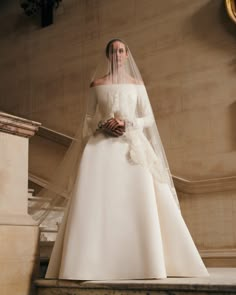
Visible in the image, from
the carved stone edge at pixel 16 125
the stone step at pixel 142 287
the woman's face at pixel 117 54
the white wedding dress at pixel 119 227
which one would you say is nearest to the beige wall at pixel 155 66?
the woman's face at pixel 117 54

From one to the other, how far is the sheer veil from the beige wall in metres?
1.47

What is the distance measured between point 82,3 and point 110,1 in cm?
45

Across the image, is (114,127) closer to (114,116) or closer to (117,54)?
(114,116)

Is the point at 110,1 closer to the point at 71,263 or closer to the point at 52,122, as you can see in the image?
the point at 52,122

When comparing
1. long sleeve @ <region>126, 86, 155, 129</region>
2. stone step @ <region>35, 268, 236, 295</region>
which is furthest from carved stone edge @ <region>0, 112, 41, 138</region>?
stone step @ <region>35, 268, 236, 295</region>

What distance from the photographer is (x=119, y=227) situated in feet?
9.67

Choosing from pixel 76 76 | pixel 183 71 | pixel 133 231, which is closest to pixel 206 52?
pixel 183 71

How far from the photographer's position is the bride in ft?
9.33

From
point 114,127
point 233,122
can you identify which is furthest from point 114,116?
point 233,122

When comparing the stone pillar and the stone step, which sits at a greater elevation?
the stone pillar

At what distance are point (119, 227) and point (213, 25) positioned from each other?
9.38 ft

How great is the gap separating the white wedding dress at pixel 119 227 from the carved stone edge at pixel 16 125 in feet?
1.41

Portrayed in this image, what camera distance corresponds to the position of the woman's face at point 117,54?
3432 mm

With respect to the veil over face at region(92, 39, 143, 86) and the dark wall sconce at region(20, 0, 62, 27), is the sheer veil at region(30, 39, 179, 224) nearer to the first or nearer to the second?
the veil over face at region(92, 39, 143, 86)
